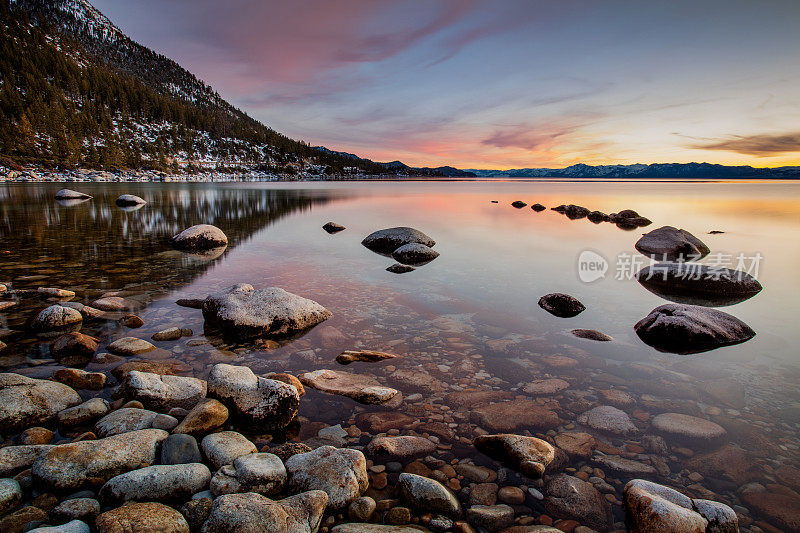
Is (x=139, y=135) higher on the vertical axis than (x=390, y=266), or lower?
higher

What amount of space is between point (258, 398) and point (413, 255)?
1117 cm

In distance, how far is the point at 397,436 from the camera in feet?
15.6

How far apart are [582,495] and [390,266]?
1090cm

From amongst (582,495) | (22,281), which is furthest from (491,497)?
(22,281)

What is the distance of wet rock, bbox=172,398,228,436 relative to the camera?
4.55 m

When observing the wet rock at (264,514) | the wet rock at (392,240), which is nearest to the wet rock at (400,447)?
the wet rock at (264,514)

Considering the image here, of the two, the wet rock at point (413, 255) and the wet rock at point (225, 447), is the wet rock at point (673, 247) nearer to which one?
the wet rock at point (413, 255)

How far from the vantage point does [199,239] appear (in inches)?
667

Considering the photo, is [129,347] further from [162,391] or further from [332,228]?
[332,228]

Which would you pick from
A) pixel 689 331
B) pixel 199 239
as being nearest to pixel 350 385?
pixel 689 331

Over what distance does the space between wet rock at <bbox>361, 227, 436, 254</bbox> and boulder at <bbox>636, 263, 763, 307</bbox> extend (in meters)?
9.32

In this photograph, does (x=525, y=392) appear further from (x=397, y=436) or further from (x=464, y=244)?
(x=464, y=244)

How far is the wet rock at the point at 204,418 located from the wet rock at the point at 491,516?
3.18 m

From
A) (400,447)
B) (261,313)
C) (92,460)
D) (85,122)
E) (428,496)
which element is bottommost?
(400,447)
